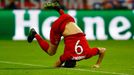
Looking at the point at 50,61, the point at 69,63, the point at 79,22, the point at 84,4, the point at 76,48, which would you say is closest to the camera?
the point at 76,48

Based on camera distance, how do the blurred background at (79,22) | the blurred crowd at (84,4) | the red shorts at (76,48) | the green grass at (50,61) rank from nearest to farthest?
1. the green grass at (50,61)
2. the red shorts at (76,48)
3. the blurred background at (79,22)
4. the blurred crowd at (84,4)

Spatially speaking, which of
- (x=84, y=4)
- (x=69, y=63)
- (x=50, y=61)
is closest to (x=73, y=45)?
(x=69, y=63)

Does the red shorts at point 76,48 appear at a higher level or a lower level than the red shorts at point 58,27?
lower

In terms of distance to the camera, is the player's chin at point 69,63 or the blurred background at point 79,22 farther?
the blurred background at point 79,22

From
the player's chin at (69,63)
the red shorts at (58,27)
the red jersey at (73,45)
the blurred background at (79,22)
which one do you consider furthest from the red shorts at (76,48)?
the blurred background at (79,22)

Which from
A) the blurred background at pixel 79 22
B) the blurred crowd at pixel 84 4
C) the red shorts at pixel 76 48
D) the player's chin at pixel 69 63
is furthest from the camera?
the blurred crowd at pixel 84 4

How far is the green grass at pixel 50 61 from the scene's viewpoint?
47.0 ft

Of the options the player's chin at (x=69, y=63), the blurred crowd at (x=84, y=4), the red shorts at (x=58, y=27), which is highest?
the red shorts at (x=58, y=27)

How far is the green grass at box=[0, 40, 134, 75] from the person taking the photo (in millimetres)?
14320

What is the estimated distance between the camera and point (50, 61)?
18.0m

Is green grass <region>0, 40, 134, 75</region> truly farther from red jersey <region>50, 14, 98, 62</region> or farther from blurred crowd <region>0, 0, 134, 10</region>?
blurred crowd <region>0, 0, 134, 10</region>

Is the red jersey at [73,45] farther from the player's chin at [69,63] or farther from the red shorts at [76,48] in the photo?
the player's chin at [69,63]

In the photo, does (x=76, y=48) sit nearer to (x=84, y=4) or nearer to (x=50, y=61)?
(x=50, y=61)

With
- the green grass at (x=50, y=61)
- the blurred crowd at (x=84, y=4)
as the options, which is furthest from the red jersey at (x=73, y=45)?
the blurred crowd at (x=84, y=4)
